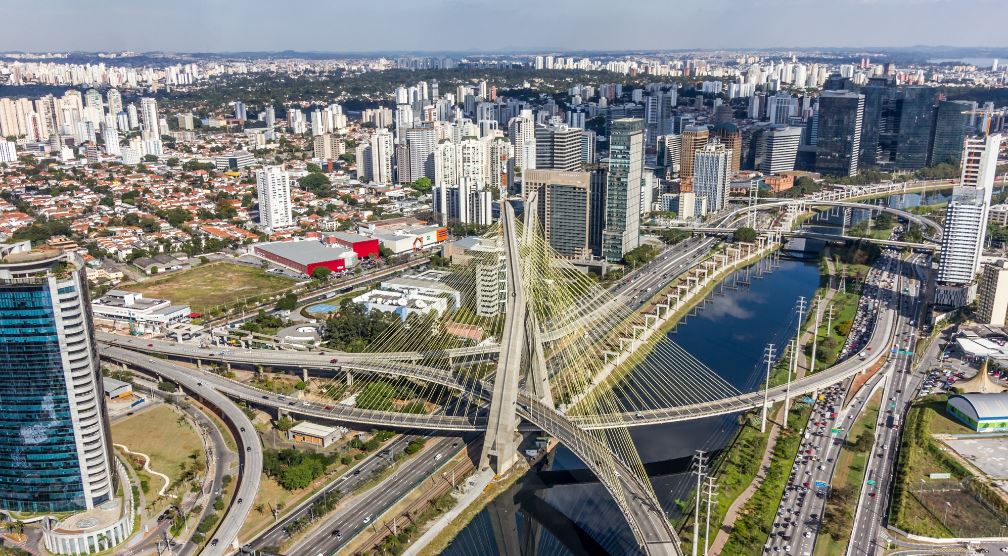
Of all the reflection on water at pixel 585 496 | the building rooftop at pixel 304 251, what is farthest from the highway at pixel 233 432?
the building rooftop at pixel 304 251

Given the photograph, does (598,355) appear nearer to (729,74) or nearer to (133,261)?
(133,261)

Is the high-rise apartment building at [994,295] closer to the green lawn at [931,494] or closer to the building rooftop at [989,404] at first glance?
the building rooftop at [989,404]

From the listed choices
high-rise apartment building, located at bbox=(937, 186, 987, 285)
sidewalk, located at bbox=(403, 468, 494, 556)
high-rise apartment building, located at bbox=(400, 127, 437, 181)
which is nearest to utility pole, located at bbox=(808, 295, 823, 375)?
high-rise apartment building, located at bbox=(937, 186, 987, 285)

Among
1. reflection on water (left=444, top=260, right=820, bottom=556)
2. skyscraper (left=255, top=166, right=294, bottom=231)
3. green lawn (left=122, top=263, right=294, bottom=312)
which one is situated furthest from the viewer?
skyscraper (left=255, top=166, right=294, bottom=231)

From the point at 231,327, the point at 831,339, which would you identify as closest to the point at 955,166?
the point at 831,339

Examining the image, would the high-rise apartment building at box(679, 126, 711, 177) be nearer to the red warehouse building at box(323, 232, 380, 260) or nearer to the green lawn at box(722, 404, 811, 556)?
the red warehouse building at box(323, 232, 380, 260)

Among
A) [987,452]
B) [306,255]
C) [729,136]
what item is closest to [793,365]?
[987,452]

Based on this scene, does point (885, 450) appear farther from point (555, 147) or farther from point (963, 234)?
point (555, 147)
